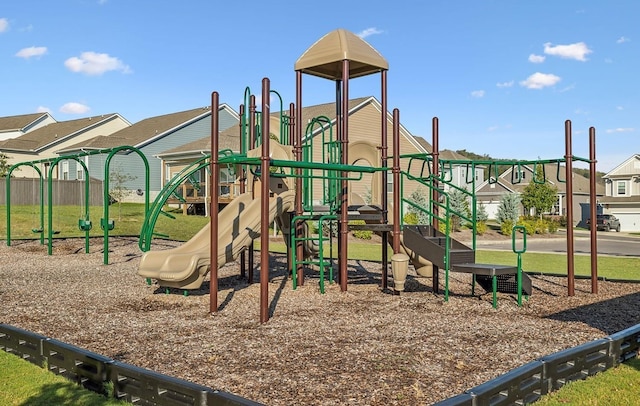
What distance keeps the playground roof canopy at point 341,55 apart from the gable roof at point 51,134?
35688 mm

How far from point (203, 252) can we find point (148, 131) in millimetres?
32257

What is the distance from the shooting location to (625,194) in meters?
49.9

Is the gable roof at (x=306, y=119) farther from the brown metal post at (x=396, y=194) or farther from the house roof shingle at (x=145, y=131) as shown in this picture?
the brown metal post at (x=396, y=194)

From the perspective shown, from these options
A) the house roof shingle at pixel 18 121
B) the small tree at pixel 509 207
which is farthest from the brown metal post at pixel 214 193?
the house roof shingle at pixel 18 121

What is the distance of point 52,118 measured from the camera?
170 feet

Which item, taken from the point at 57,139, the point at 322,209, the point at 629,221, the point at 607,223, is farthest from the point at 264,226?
the point at 629,221

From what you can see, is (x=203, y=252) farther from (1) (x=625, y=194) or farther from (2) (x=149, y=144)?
(1) (x=625, y=194)

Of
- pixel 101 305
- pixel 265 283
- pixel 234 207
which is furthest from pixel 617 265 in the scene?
pixel 101 305

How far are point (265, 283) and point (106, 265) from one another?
7143 millimetres

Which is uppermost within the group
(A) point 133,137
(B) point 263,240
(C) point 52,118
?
(C) point 52,118

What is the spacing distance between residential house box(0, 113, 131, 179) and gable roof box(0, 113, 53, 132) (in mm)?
1485

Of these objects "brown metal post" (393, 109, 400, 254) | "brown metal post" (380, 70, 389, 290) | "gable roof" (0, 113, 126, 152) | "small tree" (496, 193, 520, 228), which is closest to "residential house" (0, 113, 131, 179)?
"gable roof" (0, 113, 126, 152)

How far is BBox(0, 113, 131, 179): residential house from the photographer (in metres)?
39.6

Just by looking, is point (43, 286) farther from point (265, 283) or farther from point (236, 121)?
point (236, 121)
